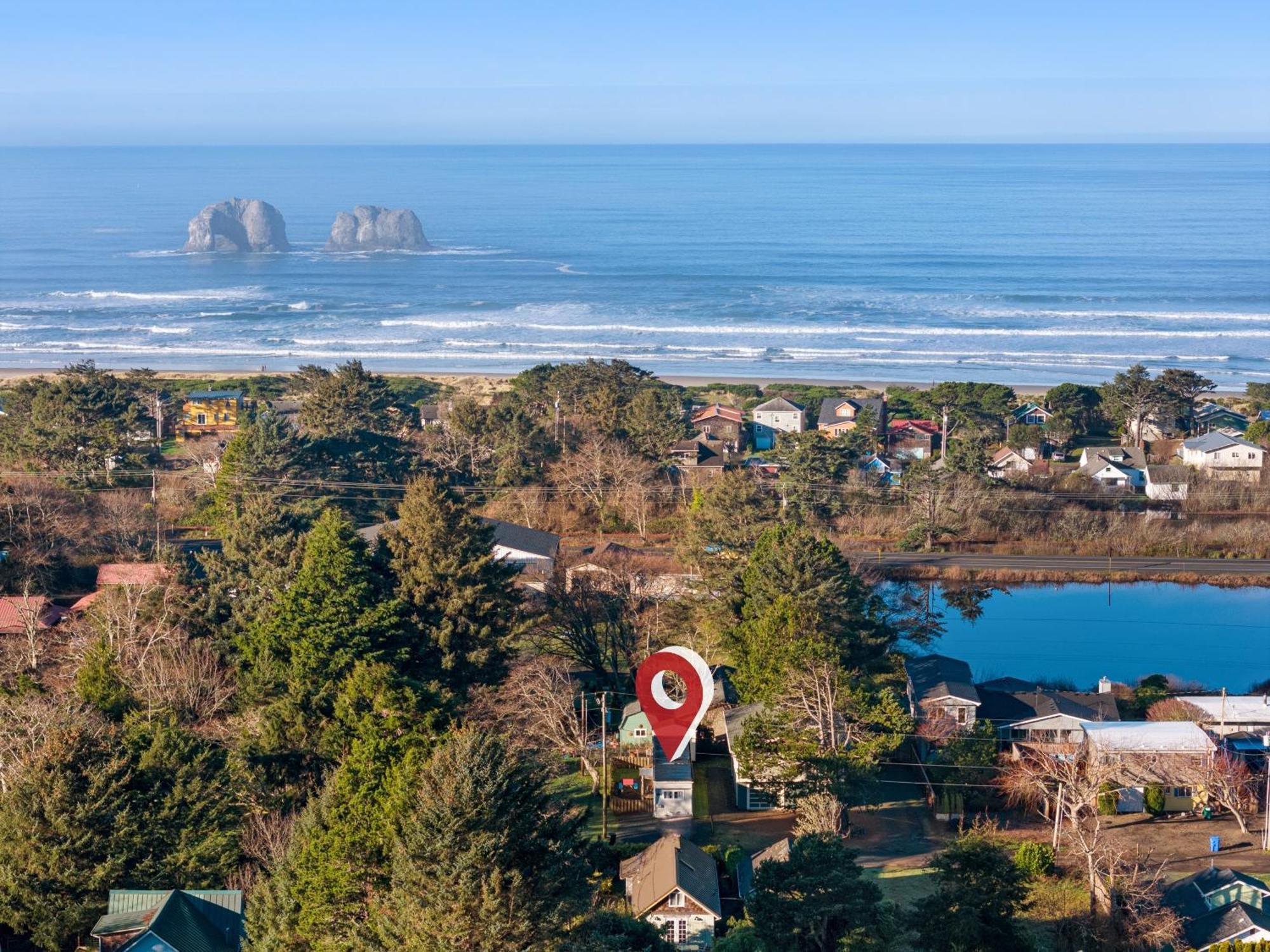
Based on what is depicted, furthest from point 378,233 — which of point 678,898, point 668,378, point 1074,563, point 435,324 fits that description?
point 678,898

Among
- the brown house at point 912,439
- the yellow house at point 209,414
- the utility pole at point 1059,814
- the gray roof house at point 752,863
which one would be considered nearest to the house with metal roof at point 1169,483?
the brown house at point 912,439

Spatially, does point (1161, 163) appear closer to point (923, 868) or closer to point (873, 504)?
point (873, 504)

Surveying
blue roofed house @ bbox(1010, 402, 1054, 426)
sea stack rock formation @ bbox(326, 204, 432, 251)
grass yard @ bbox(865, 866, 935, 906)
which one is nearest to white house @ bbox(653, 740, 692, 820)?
grass yard @ bbox(865, 866, 935, 906)

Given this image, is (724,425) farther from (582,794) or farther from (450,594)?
(582,794)

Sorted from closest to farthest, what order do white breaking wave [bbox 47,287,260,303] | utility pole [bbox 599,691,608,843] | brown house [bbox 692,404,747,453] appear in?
utility pole [bbox 599,691,608,843] → brown house [bbox 692,404,747,453] → white breaking wave [bbox 47,287,260,303]

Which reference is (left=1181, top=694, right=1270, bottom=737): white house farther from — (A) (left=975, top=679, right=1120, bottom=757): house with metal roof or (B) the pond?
(B) the pond

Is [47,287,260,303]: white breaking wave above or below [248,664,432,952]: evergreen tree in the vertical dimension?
above

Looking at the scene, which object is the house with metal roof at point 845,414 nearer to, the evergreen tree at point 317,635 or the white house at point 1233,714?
the white house at point 1233,714
